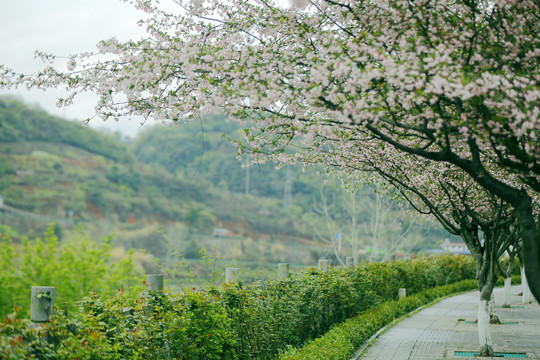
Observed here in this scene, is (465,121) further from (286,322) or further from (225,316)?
(286,322)

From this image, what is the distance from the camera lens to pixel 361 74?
16.0ft

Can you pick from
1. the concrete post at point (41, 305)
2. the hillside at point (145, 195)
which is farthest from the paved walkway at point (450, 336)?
the hillside at point (145, 195)

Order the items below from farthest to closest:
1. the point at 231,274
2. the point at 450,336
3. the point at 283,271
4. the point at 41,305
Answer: the point at 450,336 < the point at 283,271 < the point at 231,274 < the point at 41,305

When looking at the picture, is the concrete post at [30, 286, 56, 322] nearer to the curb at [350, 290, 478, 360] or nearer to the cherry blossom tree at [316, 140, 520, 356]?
the cherry blossom tree at [316, 140, 520, 356]

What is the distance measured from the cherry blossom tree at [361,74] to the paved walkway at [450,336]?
15.7 ft

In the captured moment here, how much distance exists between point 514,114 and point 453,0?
6.89 ft

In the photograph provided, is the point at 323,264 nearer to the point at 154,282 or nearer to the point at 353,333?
the point at 353,333

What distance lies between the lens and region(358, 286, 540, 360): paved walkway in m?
9.45

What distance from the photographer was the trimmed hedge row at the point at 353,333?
7.79 metres

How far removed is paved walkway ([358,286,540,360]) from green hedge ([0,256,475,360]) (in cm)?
59

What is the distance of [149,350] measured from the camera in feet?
18.1

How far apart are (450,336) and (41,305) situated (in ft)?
30.4

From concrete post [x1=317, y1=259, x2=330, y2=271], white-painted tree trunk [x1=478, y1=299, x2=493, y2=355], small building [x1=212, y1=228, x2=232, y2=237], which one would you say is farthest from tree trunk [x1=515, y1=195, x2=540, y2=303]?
small building [x1=212, y1=228, x2=232, y2=237]

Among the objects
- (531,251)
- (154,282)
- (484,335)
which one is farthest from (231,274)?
(531,251)
